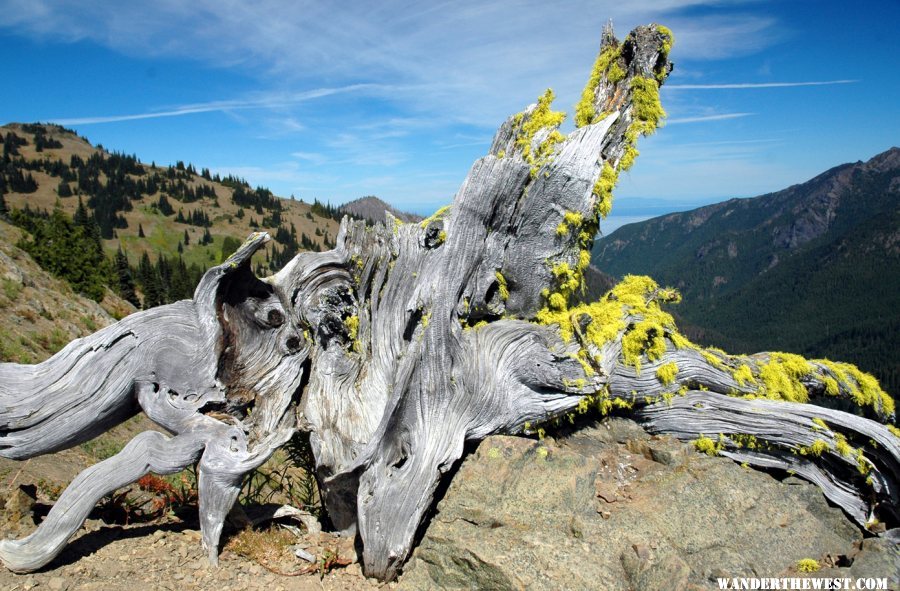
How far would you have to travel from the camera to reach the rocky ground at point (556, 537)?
5.59 m

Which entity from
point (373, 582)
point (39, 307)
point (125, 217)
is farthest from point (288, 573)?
point (125, 217)

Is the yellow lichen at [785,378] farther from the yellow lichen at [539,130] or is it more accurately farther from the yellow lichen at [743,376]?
the yellow lichen at [539,130]

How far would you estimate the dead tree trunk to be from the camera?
6.47m

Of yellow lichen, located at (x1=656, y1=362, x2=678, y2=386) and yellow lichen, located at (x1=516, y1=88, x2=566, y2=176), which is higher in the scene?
yellow lichen, located at (x1=516, y1=88, x2=566, y2=176)

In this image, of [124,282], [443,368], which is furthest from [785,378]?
[124,282]

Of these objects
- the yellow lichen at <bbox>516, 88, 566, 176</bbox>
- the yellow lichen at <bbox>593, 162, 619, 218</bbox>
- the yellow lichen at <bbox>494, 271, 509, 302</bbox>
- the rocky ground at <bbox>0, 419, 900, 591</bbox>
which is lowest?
the rocky ground at <bbox>0, 419, 900, 591</bbox>

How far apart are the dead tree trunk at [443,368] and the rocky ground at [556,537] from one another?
1.41ft

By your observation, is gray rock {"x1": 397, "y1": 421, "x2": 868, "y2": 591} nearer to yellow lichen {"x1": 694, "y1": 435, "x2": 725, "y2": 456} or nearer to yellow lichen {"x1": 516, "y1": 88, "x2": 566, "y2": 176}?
yellow lichen {"x1": 694, "y1": 435, "x2": 725, "y2": 456}

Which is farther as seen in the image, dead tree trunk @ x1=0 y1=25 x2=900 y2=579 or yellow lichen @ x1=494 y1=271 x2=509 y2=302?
yellow lichen @ x1=494 y1=271 x2=509 y2=302

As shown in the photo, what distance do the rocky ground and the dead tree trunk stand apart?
1.41 feet

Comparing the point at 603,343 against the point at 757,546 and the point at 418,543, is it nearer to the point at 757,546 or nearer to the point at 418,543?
the point at 757,546

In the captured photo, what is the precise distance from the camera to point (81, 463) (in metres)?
8.99

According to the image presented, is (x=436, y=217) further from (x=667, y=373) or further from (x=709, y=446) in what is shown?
(x=709, y=446)

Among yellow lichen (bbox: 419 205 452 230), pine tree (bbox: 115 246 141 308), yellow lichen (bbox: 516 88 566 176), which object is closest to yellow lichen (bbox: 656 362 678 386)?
yellow lichen (bbox: 516 88 566 176)
